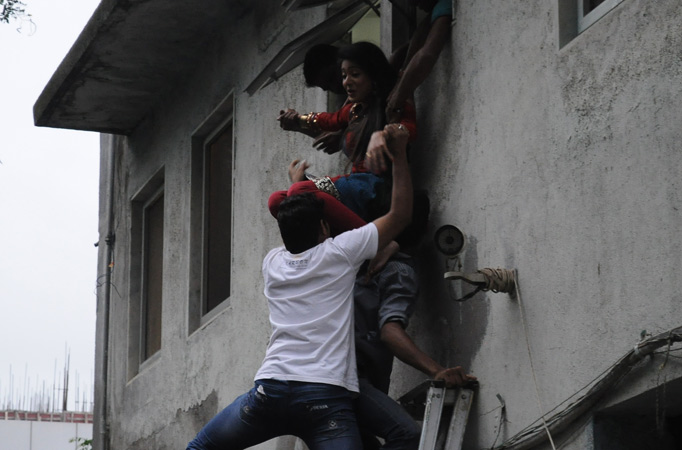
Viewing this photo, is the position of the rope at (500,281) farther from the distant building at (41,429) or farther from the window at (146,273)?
the distant building at (41,429)

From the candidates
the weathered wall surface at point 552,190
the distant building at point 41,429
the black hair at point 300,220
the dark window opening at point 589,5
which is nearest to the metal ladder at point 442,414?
the weathered wall surface at point 552,190

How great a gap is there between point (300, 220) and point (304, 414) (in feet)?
2.76

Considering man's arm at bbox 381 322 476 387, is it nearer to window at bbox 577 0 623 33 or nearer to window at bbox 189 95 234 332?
window at bbox 577 0 623 33

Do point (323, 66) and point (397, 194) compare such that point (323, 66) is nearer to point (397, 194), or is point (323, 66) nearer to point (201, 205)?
point (397, 194)

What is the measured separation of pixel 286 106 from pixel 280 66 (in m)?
0.98

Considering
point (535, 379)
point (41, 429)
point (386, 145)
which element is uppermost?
point (386, 145)

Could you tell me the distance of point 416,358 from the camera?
222 inches

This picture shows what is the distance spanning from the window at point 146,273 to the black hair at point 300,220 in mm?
5362

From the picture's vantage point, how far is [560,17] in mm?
5410

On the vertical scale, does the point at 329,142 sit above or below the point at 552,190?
above

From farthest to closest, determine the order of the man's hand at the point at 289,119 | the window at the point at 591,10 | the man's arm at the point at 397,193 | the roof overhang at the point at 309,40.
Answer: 1. the roof overhang at the point at 309,40
2. the man's hand at the point at 289,119
3. the man's arm at the point at 397,193
4. the window at the point at 591,10

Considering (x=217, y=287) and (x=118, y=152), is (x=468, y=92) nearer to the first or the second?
(x=217, y=287)

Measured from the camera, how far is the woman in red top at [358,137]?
5.90 m

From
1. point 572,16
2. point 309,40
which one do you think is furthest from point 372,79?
point 572,16
